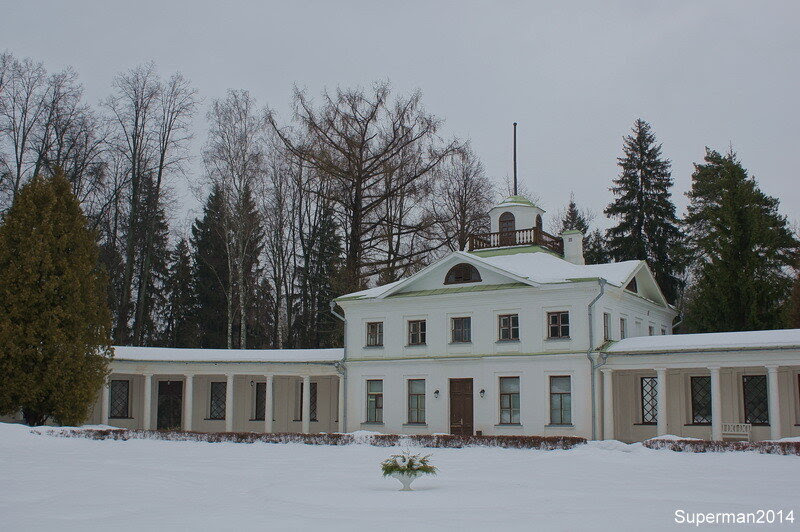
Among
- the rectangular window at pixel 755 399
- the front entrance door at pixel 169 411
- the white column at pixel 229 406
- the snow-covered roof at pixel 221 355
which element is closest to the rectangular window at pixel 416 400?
the snow-covered roof at pixel 221 355

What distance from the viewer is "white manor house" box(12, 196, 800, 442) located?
26094 millimetres

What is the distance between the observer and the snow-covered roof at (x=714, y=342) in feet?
79.2

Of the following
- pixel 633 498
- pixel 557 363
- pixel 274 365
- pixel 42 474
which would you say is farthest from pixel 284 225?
pixel 633 498

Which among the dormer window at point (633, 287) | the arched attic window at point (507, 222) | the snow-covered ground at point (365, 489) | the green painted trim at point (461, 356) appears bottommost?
the snow-covered ground at point (365, 489)

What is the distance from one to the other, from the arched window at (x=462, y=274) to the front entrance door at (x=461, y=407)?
11.8ft

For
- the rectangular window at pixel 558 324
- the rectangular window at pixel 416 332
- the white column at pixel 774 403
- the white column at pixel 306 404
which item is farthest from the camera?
the white column at pixel 306 404

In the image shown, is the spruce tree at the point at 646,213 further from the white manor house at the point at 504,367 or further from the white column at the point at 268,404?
the white column at the point at 268,404

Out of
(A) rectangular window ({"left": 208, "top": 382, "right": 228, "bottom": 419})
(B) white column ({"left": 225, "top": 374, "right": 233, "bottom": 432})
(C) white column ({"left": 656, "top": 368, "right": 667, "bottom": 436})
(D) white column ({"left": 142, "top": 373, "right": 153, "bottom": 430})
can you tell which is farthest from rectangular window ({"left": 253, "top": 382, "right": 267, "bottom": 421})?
(C) white column ({"left": 656, "top": 368, "right": 667, "bottom": 436})

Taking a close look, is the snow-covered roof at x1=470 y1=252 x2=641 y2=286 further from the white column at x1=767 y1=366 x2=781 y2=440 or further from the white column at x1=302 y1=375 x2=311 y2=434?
the white column at x1=302 y1=375 x2=311 y2=434

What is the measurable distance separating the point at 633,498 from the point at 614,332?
55.7 ft

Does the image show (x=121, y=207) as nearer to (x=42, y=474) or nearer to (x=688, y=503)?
(x=42, y=474)

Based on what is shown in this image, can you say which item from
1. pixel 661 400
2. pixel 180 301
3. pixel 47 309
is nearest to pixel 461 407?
pixel 661 400

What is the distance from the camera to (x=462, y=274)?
30.1 metres

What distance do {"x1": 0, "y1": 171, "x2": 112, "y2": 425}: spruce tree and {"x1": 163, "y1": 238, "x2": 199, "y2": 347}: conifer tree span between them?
19.9 metres
